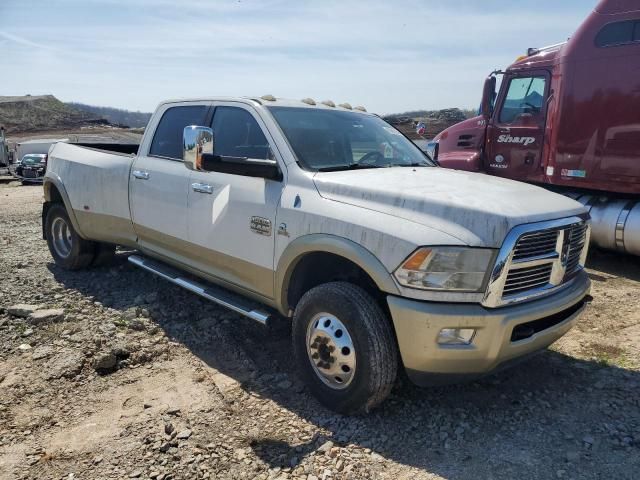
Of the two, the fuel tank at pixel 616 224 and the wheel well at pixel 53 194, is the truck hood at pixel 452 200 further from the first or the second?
the wheel well at pixel 53 194

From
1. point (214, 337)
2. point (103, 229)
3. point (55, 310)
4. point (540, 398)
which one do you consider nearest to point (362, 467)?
point (540, 398)

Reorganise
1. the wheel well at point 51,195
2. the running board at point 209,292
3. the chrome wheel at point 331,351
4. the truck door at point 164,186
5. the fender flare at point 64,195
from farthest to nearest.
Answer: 1. the wheel well at point 51,195
2. the fender flare at point 64,195
3. the truck door at point 164,186
4. the running board at point 209,292
5. the chrome wheel at point 331,351

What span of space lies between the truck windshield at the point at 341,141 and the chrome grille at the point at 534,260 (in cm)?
136

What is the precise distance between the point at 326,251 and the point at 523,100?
6136 mm

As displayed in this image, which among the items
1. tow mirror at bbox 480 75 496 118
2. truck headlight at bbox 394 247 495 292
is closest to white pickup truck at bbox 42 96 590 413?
truck headlight at bbox 394 247 495 292

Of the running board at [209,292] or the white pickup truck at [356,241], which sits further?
the running board at [209,292]

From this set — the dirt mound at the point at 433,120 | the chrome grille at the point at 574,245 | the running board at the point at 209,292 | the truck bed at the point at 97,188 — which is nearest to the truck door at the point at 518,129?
the chrome grille at the point at 574,245

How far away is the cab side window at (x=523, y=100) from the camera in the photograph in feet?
25.6

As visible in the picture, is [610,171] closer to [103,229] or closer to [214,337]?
[214,337]

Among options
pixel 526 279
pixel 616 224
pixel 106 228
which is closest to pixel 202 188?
pixel 106 228

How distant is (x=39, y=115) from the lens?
42688 millimetres

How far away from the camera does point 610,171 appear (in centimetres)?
682

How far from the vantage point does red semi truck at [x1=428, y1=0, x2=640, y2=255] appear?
6598mm

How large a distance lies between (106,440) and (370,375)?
154 centimetres
